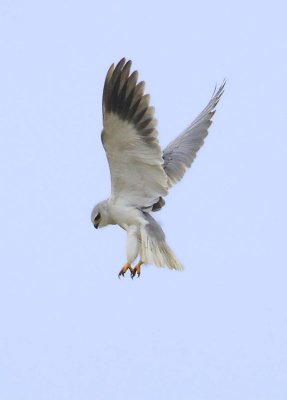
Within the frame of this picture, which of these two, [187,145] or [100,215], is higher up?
[187,145]

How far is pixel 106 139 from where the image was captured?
32.6 ft

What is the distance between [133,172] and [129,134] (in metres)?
0.47

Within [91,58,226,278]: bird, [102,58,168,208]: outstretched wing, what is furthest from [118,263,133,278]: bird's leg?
[102,58,168,208]: outstretched wing

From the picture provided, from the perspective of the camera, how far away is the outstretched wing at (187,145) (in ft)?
37.7

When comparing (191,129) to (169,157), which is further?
(191,129)

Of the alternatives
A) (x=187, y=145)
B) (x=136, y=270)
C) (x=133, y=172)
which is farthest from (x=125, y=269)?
(x=187, y=145)

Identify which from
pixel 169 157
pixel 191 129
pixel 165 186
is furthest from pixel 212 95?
pixel 165 186

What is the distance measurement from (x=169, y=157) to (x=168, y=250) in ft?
5.42

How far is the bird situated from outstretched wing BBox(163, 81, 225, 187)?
0.43 metres

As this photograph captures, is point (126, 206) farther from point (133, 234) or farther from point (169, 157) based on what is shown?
point (169, 157)

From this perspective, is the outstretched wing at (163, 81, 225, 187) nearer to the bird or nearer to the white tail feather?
the bird

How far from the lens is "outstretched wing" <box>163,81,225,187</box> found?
11.5 meters

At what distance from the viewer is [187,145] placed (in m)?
12.1

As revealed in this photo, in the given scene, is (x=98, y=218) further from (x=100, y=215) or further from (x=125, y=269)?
(x=125, y=269)
